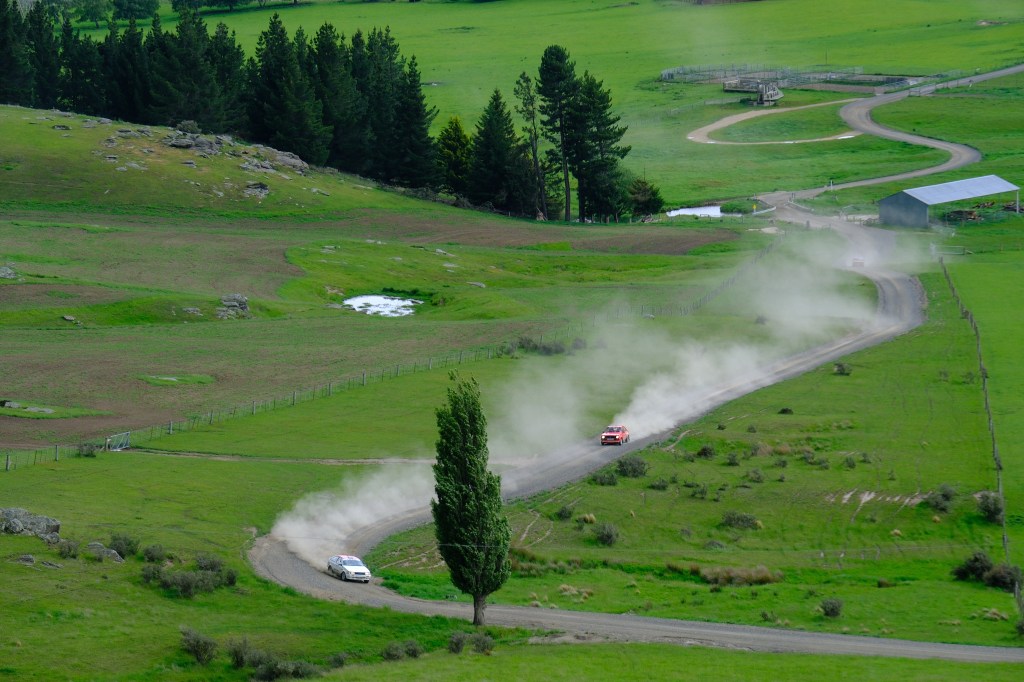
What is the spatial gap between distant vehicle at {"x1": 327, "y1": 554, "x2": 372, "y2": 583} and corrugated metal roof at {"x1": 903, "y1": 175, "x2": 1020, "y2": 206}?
415 ft

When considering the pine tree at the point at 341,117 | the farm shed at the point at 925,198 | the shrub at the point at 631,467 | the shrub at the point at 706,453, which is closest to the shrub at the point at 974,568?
the shrub at the point at 631,467

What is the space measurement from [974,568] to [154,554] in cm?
3715

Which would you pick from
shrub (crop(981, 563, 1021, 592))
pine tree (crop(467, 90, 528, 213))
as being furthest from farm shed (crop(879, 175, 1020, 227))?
shrub (crop(981, 563, 1021, 592))

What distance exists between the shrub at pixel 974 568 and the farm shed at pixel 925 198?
11424 centimetres

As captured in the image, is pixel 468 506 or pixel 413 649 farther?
pixel 468 506

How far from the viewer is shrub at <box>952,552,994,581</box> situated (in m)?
64.8

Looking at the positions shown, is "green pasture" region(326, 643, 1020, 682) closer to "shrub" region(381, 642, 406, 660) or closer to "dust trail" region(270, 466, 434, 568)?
"shrub" region(381, 642, 406, 660)

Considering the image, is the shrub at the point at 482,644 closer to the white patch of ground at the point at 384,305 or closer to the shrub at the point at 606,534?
the shrub at the point at 606,534

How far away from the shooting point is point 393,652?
54.3 metres

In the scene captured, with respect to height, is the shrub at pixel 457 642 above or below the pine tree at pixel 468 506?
below

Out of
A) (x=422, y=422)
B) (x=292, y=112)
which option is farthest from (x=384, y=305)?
(x=292, y=112)

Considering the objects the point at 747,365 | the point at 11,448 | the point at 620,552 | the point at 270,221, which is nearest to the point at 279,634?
the point at 620,552

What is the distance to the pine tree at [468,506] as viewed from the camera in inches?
2277

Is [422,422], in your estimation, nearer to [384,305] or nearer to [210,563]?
[210,563]
